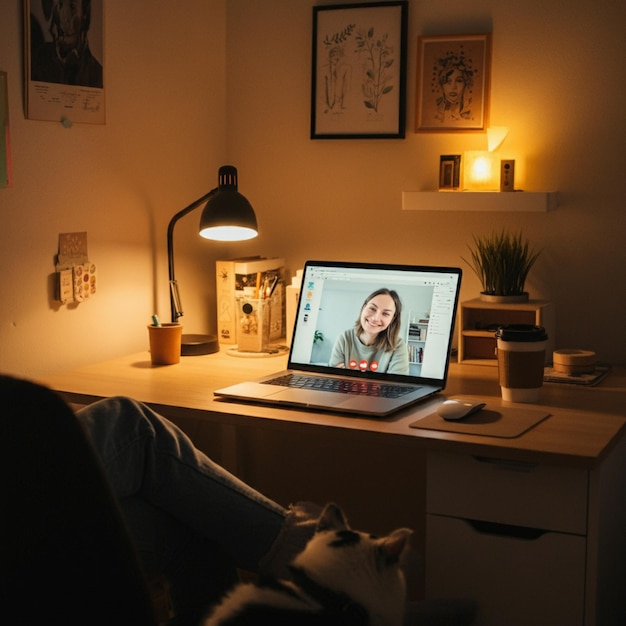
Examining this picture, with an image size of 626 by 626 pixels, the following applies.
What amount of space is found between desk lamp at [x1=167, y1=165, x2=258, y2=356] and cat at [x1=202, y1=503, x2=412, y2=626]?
1.13m

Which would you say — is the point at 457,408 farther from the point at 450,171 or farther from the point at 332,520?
the point at 450,171

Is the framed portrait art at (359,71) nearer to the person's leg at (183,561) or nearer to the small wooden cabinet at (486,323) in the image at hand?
the small wooden cabinet at (486,323)

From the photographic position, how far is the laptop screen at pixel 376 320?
2064 mm

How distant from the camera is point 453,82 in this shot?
8.00 ft

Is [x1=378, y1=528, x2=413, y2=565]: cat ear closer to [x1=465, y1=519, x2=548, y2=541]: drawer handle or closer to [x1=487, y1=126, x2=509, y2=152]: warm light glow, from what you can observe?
[x1=465, y1=519, x2=548, y2=541]: drawer handle

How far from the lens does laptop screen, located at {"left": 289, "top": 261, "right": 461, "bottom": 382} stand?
206 centimetres

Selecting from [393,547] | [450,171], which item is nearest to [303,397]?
[393,547]

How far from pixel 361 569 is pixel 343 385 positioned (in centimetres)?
81

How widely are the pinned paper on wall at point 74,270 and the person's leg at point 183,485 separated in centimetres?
64

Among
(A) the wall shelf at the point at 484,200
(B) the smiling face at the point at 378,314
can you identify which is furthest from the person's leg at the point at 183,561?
(A) the wall shelf at the point at 484,200

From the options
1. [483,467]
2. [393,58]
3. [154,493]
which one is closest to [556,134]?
[393,58]

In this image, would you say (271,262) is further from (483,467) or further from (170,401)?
(483,467)

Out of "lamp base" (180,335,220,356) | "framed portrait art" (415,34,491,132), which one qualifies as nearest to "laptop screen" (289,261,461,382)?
"lamp base" (180,335,220,356)

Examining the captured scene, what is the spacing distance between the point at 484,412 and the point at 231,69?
1369mm
